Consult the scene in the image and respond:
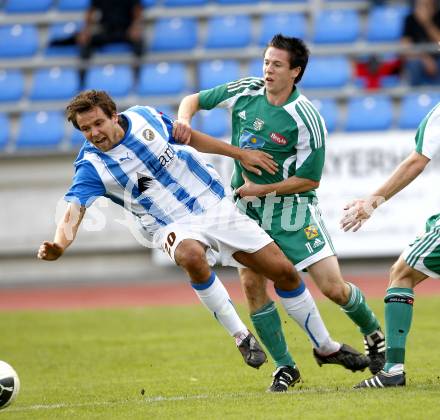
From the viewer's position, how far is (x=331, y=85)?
53.6ft

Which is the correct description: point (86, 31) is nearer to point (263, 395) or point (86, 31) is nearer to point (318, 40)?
point (318, 40)

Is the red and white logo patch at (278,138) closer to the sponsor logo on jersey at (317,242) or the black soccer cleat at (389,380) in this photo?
the sponsor logo on jersey at (317,242)

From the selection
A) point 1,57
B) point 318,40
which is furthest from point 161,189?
point 1,57

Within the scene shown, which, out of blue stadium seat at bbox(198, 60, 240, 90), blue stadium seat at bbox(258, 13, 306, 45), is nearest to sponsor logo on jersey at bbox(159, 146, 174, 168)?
blue stadium seat at bbox(198, 60, 240, 90)

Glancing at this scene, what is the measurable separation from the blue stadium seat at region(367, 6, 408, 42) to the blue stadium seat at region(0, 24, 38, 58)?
6.05 m

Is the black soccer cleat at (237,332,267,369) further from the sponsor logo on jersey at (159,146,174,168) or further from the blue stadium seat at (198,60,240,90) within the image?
the blue stadium seat at (198,60,240,90)

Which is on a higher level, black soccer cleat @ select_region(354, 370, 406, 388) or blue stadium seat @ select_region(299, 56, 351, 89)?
black soccer cleat @ select_region(354, 370, 406, 388)

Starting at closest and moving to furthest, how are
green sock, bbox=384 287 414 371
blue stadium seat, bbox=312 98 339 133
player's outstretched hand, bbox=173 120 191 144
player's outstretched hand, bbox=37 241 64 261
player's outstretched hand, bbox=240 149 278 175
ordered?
player's outstretched hand, bbox=37 241 64 261 < green sock, bbox=384 287 414 371 < player's outstretched hand, bbox=173 120 191 144 < player's outstretched hand, bbox=240 149 278 175 < blue stadium seat, bbox=312 98 339 133

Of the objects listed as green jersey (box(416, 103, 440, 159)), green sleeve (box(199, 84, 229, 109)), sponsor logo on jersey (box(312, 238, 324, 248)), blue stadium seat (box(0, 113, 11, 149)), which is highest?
green jersey (box(416, 103, 440, 159))

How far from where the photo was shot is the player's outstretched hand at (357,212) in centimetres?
622

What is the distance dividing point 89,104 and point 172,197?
888mm

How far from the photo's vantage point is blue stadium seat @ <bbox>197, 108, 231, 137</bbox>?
15.6 meters

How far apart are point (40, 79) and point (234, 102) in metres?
10.4

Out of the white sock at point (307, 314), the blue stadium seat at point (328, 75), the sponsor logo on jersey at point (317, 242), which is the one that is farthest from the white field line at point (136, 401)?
the blue stadium seat at point (328, 75)
